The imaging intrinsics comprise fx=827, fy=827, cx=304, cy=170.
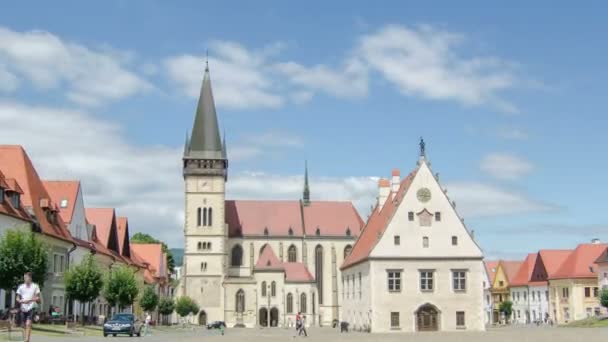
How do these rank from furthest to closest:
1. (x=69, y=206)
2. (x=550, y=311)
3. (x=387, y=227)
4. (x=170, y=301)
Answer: (x=550, y=311) < (x=170, y=301) < (x=387, y=227) < (x=69, y=206)

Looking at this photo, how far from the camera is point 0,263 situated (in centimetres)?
3894

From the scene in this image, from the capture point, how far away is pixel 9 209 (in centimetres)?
4559

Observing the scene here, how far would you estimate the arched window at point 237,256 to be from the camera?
414 feet

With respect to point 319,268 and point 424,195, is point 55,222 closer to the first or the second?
point 424,195

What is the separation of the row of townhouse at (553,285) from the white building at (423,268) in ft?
113

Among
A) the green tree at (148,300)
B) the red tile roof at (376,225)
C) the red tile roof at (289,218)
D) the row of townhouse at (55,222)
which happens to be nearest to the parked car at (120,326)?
the row of townhouse at (55,222)

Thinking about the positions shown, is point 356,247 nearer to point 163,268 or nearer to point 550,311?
point 163,268

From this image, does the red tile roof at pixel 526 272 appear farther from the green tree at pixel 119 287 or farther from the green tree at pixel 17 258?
the green tree at pixel 17 258

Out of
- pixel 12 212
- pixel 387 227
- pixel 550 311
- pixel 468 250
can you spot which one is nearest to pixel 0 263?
pixel 12 212

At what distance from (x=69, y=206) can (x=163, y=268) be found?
1848 inches

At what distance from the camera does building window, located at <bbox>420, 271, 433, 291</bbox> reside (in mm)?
68062

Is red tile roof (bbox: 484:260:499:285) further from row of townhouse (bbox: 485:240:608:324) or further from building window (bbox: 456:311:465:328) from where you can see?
building window (bbox: 456:311:465:328)

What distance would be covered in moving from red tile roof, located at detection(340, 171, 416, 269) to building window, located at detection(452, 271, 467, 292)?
23.4ft

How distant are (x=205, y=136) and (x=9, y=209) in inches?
2949
